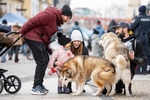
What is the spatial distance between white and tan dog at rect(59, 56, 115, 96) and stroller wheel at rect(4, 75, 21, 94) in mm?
→ 1034

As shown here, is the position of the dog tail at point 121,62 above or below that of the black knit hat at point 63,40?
below

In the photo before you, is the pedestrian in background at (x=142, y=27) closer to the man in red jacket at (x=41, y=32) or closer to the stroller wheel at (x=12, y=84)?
the man in red jacket at (x=41, y=32)

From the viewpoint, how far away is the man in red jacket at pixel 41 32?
352 inches

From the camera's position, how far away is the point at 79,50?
9.59m

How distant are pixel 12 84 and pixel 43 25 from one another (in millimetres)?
1323

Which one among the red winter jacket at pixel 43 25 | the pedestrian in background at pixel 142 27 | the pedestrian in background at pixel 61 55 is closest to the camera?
the red winter jacket at pixel 43 25

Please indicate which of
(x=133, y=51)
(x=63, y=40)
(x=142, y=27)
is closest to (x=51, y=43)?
(x=63, y=40)

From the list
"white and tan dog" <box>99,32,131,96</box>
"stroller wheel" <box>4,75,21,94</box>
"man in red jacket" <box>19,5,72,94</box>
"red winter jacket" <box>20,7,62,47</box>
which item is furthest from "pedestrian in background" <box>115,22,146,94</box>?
"stroller wheel" <box>4,75,21,94</box>

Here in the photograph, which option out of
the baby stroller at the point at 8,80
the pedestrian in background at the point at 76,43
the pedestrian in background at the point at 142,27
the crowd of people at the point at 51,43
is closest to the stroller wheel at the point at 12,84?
the baby stroller at the point at 8,80

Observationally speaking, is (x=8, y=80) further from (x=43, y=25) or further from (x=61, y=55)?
(x=43, y=25)

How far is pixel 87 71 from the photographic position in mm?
8906

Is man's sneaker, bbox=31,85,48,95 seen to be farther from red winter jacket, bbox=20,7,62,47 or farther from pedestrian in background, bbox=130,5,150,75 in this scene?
pedestrian in background, bbox=130,5,150,75

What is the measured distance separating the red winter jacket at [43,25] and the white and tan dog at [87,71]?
67 cm

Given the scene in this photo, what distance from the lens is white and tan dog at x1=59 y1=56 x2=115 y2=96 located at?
343 inches
